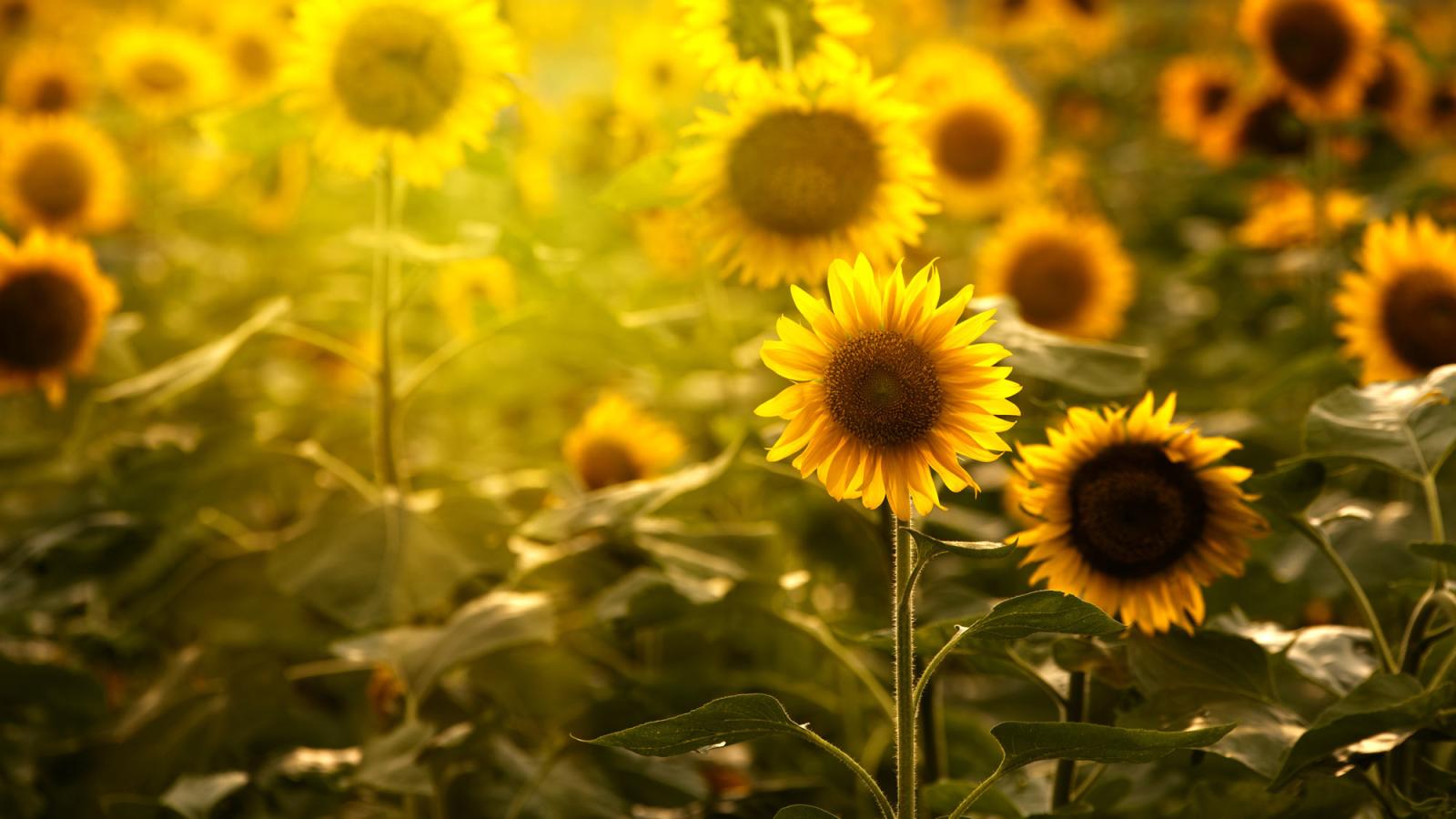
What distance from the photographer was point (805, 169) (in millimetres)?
1210

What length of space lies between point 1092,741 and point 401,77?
104cm

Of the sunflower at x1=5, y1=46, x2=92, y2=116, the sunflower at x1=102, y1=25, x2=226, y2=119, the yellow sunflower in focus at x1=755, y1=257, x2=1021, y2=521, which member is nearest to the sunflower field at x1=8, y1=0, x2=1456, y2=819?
the yellow sunflower in focus at x1=755, y1=257, x2=1021, y2=521

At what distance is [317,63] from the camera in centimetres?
144

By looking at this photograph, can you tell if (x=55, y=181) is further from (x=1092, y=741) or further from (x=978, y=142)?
(x=1092, y=741)

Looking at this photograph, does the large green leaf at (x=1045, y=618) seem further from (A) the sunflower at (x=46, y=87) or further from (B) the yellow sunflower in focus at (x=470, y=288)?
(A) the sunflower at (x=46, y=87)

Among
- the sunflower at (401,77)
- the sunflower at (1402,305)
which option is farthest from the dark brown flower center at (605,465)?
the sunflower at (1402,305)

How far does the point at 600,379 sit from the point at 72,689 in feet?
4.49

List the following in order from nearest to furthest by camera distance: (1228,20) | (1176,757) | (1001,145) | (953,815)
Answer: (953,815) → (1176,757) → (1001,145) → (1228,20)

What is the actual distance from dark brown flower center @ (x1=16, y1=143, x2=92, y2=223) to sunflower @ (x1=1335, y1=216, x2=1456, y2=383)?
2.08 metres

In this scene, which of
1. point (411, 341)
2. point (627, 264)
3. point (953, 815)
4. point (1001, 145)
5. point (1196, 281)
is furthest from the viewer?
point (627, 264)

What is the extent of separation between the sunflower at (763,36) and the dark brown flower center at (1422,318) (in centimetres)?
64

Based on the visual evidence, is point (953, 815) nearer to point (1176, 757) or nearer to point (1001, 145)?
point (1176, 757)

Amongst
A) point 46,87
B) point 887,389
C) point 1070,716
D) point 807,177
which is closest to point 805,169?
point 807,177

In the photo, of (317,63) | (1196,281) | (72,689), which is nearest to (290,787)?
(72,689)
